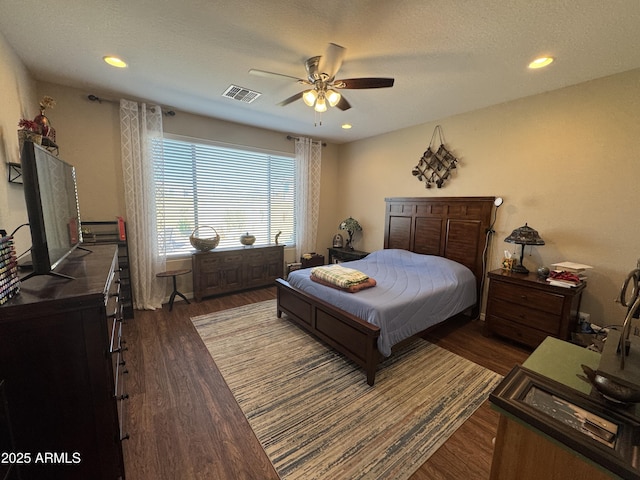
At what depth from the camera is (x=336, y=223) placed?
5605 millimetres

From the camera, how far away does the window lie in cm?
369

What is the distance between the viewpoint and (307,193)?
485 centimetres

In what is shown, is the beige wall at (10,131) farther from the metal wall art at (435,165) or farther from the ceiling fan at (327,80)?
the metal wall art at (435,165)

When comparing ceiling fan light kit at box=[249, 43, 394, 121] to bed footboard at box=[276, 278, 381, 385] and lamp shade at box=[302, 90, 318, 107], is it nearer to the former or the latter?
lamp shade at box=[302, 90, 318, 107]

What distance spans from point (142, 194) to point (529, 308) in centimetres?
470

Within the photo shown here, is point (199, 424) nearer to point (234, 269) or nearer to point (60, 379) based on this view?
point (60, 379)

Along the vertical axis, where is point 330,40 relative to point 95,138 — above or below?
above

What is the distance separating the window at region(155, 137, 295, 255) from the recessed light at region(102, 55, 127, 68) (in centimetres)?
127

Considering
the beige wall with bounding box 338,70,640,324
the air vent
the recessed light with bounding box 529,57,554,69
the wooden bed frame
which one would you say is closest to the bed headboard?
the wooden bed frame

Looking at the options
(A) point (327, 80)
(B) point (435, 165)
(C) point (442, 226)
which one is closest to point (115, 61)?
(A) point (327, 80)

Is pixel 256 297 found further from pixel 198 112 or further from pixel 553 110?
pixel 553 110

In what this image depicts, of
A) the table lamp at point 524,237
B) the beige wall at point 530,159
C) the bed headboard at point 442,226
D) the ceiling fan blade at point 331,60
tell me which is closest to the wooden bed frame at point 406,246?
the bed headboard at point 442,226

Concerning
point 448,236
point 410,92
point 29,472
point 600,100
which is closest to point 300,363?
point 29,472

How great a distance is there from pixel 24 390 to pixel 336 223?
194 inches
